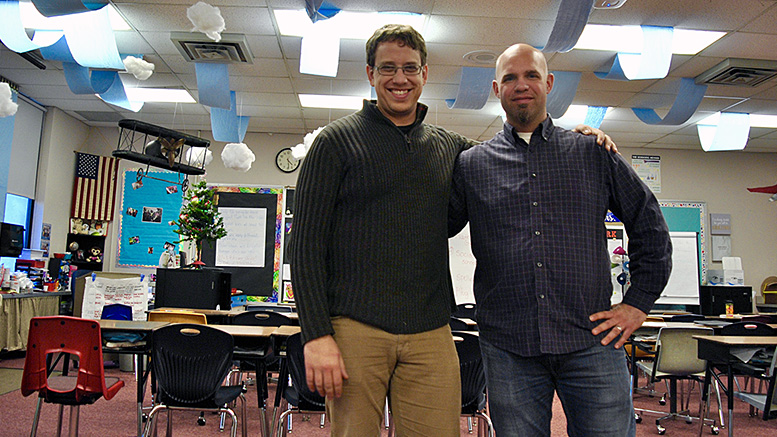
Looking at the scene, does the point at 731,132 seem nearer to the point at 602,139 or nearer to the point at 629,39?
the point at 629,39

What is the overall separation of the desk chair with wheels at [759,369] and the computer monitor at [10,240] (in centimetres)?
757

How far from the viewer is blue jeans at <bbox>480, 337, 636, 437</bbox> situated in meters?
1.47

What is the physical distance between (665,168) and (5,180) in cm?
1025

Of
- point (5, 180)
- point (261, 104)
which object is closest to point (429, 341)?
point (261, 104)

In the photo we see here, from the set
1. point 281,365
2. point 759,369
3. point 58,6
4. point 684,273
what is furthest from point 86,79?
point 684,273

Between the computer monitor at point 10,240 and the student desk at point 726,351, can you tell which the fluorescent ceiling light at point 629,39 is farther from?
the computer monitor at point 10,240

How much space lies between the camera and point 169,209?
9.29 metres

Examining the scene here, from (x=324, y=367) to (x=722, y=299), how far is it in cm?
850

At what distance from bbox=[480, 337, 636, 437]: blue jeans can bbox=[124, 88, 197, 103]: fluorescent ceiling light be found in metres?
6.83

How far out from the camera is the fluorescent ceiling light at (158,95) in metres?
7.34

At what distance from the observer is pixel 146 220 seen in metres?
9.22

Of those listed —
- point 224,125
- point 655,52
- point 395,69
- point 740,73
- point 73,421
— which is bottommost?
point 73,421

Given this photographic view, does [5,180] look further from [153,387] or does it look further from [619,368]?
[619,368]

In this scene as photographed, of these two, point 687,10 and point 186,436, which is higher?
point 687,10
